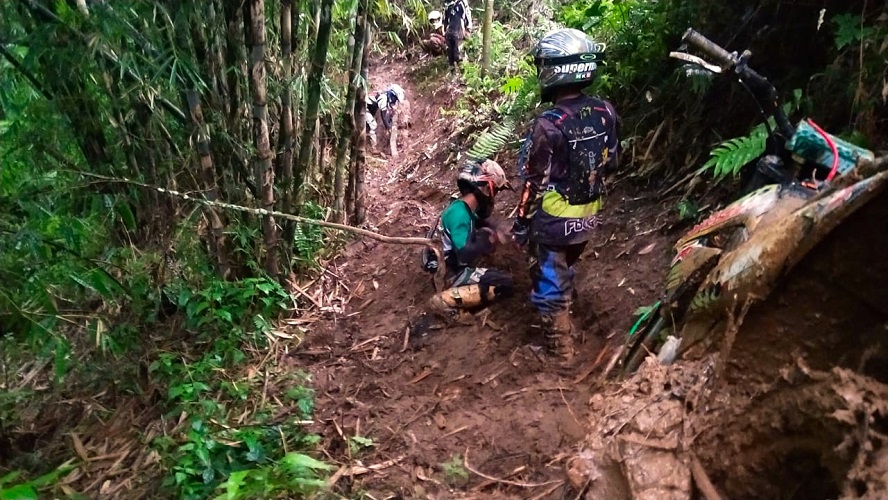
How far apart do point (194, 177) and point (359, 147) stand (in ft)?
4.20

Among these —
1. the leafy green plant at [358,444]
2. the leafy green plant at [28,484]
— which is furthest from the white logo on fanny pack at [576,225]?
the leafy green plant at [28,484]

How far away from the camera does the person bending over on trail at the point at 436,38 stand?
9391 millimetres

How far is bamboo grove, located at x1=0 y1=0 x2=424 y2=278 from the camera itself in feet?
9.94

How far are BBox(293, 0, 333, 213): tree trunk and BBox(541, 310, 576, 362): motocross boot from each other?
2021mm

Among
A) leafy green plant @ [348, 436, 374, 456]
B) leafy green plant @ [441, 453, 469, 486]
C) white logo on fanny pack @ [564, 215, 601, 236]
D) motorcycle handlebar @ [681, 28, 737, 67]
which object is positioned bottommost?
leafy green plant @ [348, 436, 374, 456]

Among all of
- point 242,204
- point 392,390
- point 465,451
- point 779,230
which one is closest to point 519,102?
point 242,204

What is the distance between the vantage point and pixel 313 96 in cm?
381

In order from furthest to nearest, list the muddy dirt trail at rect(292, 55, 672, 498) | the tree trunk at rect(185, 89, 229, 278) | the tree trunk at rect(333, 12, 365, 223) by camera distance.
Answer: the tree trunk at rect(333, 12, 365, 223) → the tree trunk at rect(185, 89, 229, 278) → the muddy dirt trail at rect(292, 55, 672, 498)

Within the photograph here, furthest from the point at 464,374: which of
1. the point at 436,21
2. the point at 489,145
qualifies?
the point at 436,21

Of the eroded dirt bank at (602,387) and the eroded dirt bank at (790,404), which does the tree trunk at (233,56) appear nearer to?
the eroded dirt bank at (602,387)

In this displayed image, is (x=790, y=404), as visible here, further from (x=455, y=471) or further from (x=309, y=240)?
(x=309, y=240)

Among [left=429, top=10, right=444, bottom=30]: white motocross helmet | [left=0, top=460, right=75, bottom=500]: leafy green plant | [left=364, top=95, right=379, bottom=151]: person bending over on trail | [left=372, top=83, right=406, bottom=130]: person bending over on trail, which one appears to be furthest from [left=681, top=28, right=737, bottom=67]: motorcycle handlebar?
[left=429, top=10, right=444, bottom=30]: white motocross helmet

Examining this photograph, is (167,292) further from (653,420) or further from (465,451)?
(653,420)

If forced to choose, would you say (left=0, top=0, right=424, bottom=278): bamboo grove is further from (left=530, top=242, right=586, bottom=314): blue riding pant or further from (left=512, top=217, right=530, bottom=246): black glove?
(left=530, top=242, right=586, bottom=314): blue riding pant
